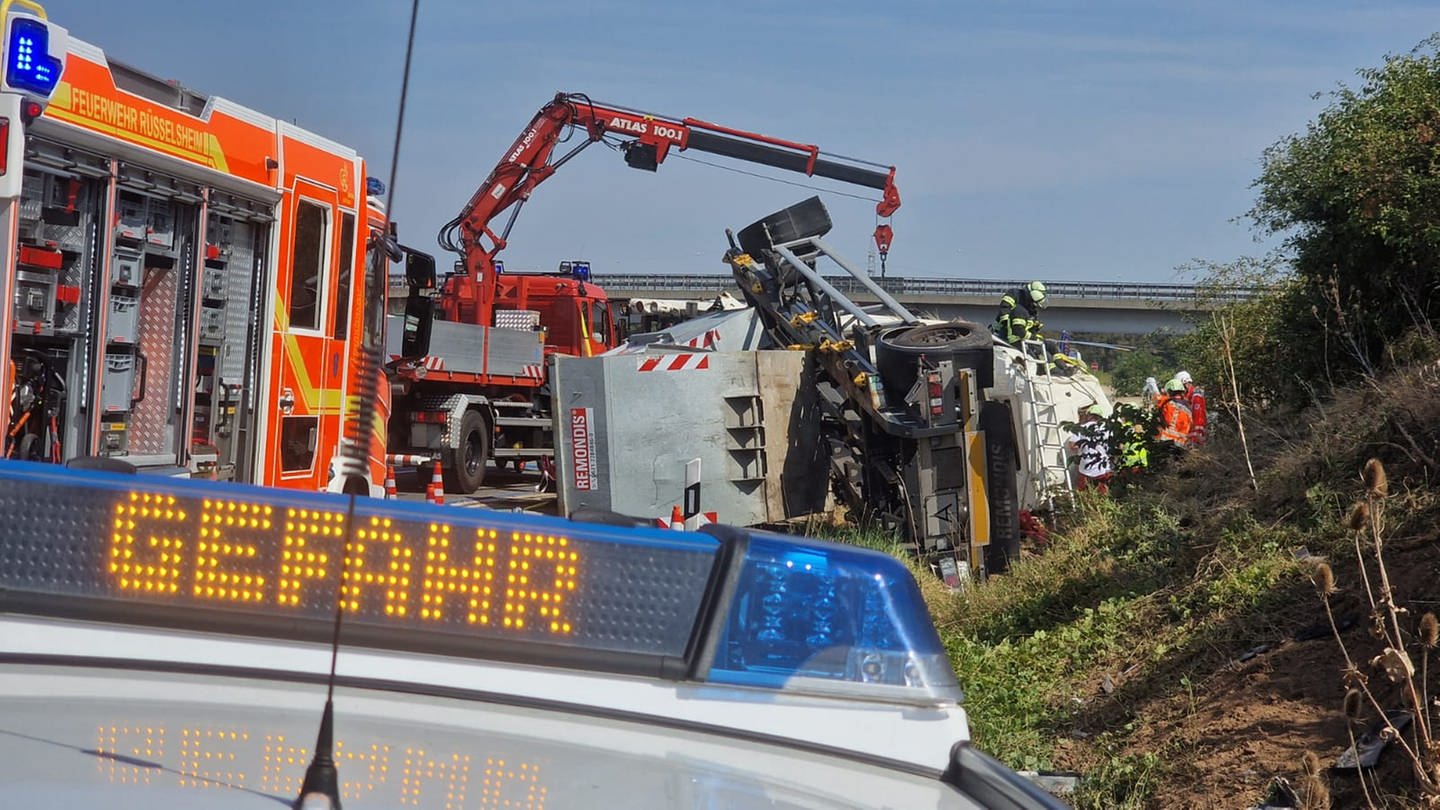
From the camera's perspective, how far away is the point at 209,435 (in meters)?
8.47

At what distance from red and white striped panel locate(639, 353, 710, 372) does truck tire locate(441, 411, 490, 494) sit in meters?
7.34

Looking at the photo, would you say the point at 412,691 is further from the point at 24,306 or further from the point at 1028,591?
the point at 1028,591

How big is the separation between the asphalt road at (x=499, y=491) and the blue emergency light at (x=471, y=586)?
12399 millimetres

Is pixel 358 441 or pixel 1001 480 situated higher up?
pixel 1001 480

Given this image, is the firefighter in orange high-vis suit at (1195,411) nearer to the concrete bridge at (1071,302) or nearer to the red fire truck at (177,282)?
the red fire truck at (177,282)

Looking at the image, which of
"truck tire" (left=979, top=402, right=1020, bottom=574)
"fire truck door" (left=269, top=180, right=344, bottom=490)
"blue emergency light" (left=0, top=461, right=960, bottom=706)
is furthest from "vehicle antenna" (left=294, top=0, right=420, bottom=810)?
"truck tire" (left=979, top=402, right=1020, bottom=574)

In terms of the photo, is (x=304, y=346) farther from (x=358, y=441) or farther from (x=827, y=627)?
(x=358, y=441)

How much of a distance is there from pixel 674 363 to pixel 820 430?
4.89ft

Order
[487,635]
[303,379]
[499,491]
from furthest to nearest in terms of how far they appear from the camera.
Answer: [499,491]
[303,379]
[487,635]

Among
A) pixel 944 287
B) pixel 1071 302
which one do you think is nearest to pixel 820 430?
pixel 1071 302

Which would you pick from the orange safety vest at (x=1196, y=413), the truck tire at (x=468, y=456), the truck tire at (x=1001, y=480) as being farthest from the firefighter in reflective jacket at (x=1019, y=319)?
the truck tire at (x=468, y=456)

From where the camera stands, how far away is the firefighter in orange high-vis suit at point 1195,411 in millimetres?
10828

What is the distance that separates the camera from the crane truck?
17.6m

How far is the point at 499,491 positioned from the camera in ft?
61.5
